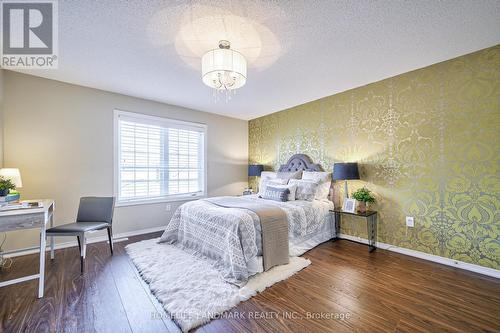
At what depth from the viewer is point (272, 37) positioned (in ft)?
6.88

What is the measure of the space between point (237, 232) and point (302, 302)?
874 millimetres

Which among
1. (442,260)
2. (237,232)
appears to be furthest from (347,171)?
(237,232)

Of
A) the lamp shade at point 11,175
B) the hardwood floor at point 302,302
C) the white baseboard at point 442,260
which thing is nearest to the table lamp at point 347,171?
the white baseboard at point 442,260

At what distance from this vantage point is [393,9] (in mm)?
1755

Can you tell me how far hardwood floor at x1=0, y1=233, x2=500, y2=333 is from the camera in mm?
1580

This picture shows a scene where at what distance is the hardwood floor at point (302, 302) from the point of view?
158 centimetres

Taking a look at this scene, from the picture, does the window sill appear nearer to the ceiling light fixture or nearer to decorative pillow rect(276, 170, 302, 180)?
decorative pillow rect(276, 170, 302, 180)

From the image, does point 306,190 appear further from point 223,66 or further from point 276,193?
point 223,66

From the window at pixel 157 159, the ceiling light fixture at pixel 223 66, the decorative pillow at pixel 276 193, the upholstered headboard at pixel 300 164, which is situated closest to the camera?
the ceiling light fixture at pixel 223 66

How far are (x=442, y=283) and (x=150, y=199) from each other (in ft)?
14.1

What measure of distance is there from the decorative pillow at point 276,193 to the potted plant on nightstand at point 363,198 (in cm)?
105

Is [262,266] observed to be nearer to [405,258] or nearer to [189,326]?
[189,326]

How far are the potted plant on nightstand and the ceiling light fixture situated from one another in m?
2.40

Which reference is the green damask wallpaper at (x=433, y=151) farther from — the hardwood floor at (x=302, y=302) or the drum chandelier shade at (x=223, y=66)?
the drum chandelier shade at (x=223, y=66)
